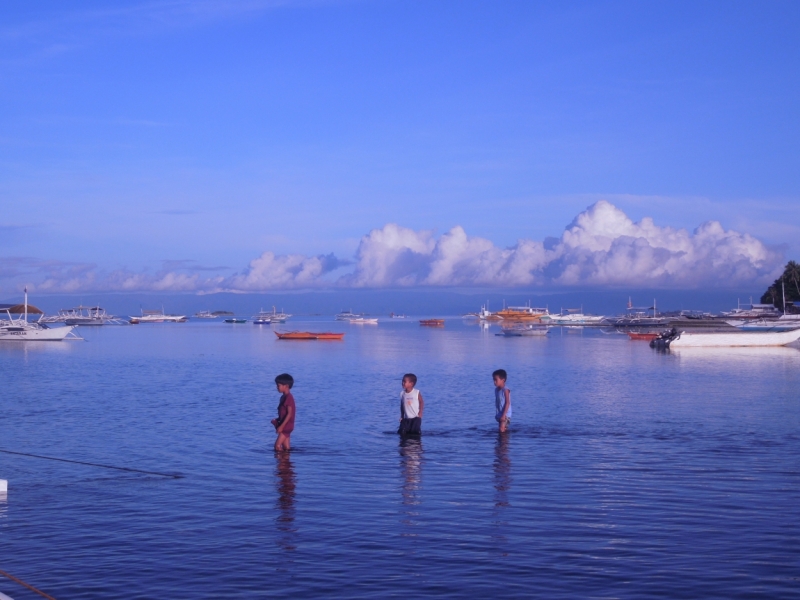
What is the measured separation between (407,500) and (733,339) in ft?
218

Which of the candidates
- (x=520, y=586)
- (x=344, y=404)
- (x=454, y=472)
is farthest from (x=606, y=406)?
(x=520, y=586)

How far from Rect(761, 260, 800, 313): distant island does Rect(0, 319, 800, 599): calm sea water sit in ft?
376

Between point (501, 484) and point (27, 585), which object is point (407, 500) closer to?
point (501, 484)

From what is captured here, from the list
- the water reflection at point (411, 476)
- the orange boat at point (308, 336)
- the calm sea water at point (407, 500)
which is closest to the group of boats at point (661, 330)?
the orange boat at point (308, 336)

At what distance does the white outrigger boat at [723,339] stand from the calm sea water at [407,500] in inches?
1674

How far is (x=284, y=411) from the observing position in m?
16.6

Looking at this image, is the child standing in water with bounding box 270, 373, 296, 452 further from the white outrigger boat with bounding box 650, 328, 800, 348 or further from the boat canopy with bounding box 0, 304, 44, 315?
the boat canopy with bounding box 0, 304, 44, 315

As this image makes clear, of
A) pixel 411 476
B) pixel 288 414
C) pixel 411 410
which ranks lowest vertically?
pixel 411 476

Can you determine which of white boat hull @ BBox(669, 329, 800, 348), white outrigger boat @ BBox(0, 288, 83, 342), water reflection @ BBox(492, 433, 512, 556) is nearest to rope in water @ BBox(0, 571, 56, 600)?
water reflection @ BBox(492, 433, 512, 556)

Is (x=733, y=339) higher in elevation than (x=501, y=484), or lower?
higher

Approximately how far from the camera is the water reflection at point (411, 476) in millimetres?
12422

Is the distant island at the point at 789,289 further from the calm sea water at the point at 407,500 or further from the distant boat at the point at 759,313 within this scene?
the calm sea water at the point at 407,500

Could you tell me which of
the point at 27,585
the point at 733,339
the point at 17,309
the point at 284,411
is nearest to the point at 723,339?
the point at 733,339

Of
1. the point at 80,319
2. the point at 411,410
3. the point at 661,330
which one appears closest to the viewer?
the point at 411,410
